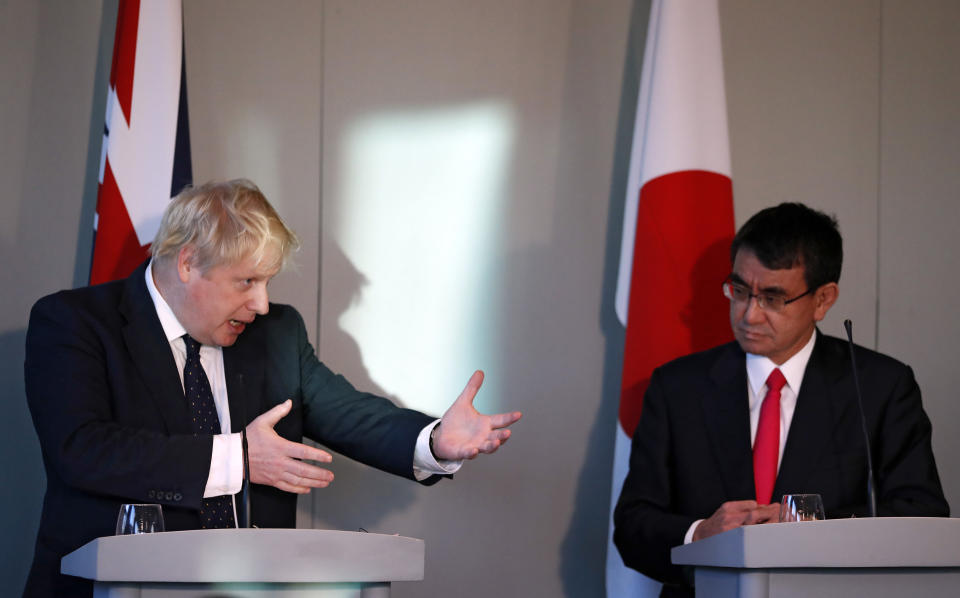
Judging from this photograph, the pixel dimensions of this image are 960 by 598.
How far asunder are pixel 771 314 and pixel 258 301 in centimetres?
142

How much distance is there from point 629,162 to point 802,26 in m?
0.85

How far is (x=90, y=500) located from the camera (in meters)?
2.37

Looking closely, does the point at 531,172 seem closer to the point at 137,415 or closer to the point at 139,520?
the point at 137,415

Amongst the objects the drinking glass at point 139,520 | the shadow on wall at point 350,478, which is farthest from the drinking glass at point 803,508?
the shadow on wall at point 350,478

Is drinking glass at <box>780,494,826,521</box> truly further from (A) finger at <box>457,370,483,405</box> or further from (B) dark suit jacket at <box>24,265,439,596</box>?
(B) dark suit jacket at <box>24,265,439,596</box>

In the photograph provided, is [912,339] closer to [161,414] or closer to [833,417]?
[833,417]

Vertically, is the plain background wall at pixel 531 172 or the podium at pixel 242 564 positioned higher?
the plain background wall at pixel 531 172

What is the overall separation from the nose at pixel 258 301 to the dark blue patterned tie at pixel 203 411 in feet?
0.58

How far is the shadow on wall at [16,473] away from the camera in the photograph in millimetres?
3268

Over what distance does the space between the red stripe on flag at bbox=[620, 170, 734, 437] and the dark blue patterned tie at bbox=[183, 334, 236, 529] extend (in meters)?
1.41

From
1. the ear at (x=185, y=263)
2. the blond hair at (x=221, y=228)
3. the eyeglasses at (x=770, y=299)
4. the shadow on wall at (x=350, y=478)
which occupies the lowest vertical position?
the shadow on wall at (x=350, y=478)

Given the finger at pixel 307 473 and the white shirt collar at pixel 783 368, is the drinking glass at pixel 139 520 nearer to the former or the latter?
the finger at pixel 307 473

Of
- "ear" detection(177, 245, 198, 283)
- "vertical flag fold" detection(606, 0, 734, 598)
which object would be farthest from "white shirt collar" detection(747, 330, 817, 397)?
"ear" detection(177, 245, 198, 283)

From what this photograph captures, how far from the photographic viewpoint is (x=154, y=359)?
99.0 inches
